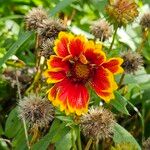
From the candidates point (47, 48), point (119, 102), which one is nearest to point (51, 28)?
point (47, 48)

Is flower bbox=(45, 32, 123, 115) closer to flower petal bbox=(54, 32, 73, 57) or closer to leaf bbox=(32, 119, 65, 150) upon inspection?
flower petal bbox=(54, 32, 73, 57)

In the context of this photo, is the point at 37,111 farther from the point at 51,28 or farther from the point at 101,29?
the point at 101,29

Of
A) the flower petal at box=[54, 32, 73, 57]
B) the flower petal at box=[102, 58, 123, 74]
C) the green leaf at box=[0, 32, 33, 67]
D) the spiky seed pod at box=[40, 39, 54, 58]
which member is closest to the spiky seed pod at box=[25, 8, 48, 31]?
the green leaf at box=[0, 32, 33, 67]

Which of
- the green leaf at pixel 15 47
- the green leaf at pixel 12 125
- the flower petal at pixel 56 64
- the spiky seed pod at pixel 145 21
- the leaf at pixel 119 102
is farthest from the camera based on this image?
the spiky seed pod at pixel 145 21

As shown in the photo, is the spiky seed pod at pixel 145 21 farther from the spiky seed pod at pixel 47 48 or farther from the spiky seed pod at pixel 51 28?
the spiky seed pod at pixel 47 48

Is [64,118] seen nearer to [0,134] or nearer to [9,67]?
[0,134]

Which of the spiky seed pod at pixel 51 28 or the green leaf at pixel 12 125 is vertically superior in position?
the spiky seed pod at pixel 51 28

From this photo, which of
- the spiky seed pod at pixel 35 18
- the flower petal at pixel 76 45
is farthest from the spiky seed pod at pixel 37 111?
the spiky seed pod at pixel 35 18
